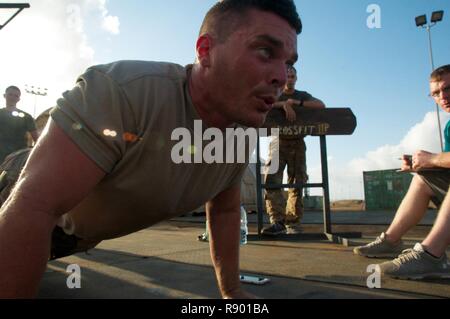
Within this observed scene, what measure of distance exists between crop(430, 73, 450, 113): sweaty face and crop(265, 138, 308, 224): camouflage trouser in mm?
2095

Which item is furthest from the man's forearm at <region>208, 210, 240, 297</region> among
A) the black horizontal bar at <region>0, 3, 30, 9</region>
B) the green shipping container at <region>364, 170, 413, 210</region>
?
the green shipping container at <region>364, 170, 413, 210</region>

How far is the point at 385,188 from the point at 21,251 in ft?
70.5

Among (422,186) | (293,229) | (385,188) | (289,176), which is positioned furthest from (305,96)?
(385,188)

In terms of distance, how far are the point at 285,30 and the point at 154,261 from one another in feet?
6.27

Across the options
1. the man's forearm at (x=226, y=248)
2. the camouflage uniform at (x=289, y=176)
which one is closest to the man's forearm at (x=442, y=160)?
the man's forearm at (x=226, y=248)

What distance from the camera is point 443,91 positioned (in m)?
2.58

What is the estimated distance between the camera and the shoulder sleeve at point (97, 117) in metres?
1.08

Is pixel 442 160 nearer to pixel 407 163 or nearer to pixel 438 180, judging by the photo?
pixel 438 180

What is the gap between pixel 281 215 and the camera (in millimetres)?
4461

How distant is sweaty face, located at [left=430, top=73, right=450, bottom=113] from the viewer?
8.39ft

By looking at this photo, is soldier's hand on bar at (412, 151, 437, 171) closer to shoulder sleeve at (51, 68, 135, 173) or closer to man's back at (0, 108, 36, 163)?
shoulder sleeve at (51, 68, 135, 173)

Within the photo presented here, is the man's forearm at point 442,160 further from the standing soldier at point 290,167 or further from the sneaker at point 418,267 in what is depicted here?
the standing soldier at point 290,167
